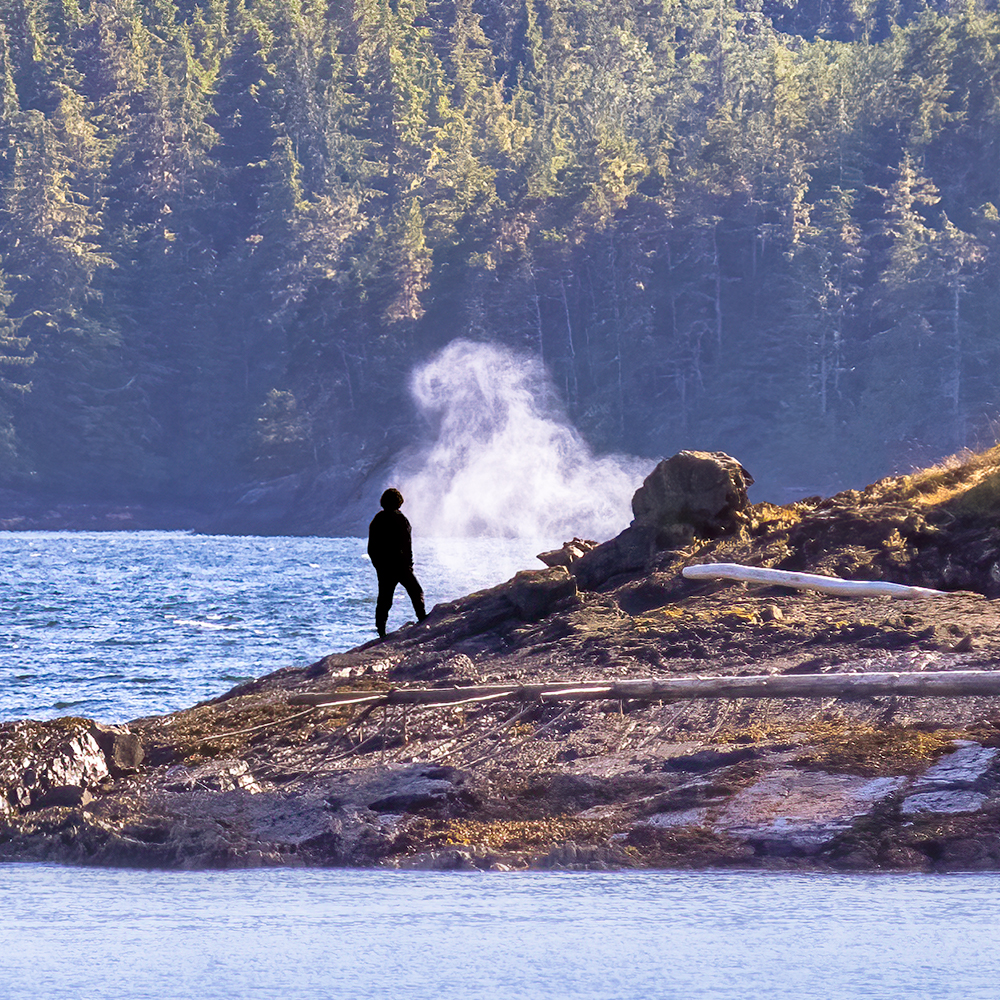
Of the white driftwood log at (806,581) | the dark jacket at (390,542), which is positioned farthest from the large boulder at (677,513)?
the dark jacket at (390,542)

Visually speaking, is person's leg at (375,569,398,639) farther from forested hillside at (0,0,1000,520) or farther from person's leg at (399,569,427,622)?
forested hillside at (0,0,1000,520)

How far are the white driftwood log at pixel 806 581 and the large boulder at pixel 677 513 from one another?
187 centimetres

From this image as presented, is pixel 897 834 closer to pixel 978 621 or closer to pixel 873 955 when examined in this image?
pixel 873 955

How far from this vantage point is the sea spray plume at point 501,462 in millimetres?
94938

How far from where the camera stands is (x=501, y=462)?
104m

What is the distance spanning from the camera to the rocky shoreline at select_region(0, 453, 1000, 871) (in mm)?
11156

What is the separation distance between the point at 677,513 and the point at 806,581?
3.36m

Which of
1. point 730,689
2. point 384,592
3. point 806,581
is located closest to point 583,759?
point 730,689

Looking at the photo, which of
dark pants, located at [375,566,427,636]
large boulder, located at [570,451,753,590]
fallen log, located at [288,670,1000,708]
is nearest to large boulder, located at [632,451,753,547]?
large boulder, located at [570,451,753,590]

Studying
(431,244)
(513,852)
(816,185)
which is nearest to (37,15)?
(431,244)

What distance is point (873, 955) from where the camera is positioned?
8680mm

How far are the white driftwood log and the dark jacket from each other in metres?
3.59

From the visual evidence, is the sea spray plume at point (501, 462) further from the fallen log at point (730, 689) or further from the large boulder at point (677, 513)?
the fallen log at point (730, 689)

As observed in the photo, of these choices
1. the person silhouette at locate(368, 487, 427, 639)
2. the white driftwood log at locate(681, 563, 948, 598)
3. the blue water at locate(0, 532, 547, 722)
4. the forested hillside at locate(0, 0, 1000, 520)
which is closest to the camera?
the person silhouette at locate(368, 487, 427, 639)
